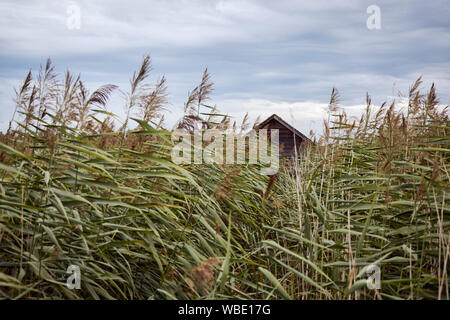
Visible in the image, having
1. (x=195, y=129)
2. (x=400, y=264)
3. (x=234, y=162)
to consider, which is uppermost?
(x=195, y=129)

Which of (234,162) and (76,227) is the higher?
(234,162)

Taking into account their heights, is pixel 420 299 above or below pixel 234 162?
below

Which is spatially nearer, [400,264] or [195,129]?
[400,264]

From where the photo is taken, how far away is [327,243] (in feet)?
8.90

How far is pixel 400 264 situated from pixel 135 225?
1.86 metres

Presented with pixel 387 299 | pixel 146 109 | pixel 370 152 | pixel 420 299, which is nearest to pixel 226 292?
pixel 387 299

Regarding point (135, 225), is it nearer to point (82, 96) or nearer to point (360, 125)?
point (82, 96)

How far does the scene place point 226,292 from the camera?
8.05ft

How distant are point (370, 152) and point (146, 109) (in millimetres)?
2678

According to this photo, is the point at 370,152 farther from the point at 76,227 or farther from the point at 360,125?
the point at 76,227
